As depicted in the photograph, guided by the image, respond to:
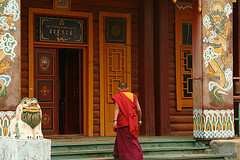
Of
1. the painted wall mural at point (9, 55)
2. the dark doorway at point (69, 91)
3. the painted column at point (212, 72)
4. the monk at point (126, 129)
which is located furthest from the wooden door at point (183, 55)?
the painted wall mural at point (9, 55)

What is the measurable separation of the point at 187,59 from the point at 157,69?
101 centimetres

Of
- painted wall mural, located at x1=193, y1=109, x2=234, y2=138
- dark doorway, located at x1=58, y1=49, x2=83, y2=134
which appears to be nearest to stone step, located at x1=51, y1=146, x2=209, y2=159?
painted wall mural, located at x1=193, y1=109, x2=234, y2=138

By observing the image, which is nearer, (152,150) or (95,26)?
A: (152,150)

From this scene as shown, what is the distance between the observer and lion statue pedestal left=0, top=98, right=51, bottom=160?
6371 mm

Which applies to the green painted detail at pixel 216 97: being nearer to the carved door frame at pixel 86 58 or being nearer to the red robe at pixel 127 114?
the red robe at pixel 127 114

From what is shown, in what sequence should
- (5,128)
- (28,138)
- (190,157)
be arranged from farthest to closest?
(190,157), (5,128), (28,138)

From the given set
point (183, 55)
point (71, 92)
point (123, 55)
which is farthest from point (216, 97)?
point (71, 92)

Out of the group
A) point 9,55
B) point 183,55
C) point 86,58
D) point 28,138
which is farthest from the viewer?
point 183,55

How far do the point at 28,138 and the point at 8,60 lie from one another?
168 centimetres

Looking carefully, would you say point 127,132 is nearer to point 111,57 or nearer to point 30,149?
point 30,149

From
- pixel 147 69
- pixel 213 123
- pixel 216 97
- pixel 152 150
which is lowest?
pixel 152 150

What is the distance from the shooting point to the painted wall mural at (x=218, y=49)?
363 inches

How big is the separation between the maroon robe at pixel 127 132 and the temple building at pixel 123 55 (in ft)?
6.11

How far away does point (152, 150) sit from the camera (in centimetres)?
864
